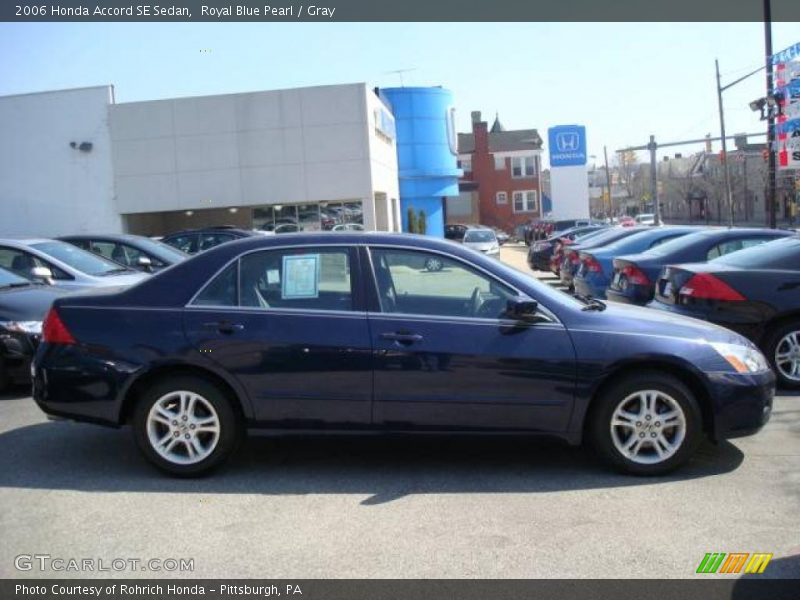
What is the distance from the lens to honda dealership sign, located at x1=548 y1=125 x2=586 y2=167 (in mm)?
55688

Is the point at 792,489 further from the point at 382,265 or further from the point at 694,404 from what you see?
the point at 382,265

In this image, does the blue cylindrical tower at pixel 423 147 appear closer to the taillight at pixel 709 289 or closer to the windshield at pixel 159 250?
the windshield at pixel 159 250

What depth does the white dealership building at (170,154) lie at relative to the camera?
29.7 meters

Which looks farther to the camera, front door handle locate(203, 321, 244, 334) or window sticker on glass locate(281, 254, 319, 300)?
window sticker on glass locate(281, 254, 319, 300)

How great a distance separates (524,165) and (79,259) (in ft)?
201

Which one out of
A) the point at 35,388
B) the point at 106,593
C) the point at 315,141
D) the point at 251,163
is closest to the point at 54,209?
the point at 251,163

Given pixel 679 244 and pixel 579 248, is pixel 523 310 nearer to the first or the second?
pixel 679 244

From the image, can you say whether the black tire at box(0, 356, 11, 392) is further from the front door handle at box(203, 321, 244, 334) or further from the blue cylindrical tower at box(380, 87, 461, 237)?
the blue cylindrical tower at box(380, 87, 461, 237)

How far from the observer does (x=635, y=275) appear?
9508 mm

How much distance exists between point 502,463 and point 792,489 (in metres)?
1.80

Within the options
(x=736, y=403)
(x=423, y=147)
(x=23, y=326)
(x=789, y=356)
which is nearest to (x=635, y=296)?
(x=789, y=356)

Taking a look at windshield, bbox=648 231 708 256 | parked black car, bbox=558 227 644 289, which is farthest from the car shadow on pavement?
parked black car, bbox=558 227 644 289

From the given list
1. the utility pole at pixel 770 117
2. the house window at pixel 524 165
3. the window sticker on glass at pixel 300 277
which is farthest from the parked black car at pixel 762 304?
the house window at pixel 524 165

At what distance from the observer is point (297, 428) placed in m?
5.15
